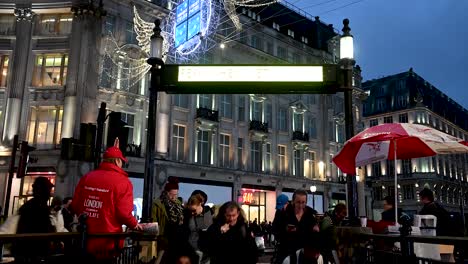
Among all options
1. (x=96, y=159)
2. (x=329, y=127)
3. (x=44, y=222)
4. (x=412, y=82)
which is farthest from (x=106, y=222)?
(x=412, y=82)

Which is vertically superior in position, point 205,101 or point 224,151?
point 205,101

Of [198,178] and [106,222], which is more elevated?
[198,178]

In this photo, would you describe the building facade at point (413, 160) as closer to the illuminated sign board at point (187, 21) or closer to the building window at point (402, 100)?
the building window at point (402, 100)

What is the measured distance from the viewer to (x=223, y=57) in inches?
1293

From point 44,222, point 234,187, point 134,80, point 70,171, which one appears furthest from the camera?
point 234,187

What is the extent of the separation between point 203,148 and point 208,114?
2688 mm

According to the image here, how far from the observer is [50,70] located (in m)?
26.2

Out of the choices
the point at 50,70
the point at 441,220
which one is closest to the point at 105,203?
the point at 441,220

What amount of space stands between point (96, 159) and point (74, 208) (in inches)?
193

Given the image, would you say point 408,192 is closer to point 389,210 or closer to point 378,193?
point 378,193

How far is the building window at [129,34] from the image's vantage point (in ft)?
90.5

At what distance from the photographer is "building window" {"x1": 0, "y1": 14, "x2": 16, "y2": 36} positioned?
2672 centimetres

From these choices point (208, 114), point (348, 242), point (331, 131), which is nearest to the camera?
point (348, 242)

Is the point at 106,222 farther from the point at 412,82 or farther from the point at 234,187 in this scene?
the point at 412,82
